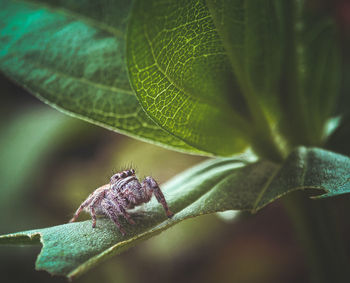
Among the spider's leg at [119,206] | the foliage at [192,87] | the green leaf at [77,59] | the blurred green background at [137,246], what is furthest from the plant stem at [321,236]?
the blurred green background at [137,246]

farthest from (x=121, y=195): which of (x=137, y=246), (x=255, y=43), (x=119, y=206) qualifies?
(x=137, y=246)

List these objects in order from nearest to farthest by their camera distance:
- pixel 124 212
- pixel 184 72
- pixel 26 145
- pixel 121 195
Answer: pixel 184 72 < pixel 124 212 < pixel 121 195 < pixel 26 145

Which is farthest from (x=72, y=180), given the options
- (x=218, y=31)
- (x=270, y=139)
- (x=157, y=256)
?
(x=218, y=31)

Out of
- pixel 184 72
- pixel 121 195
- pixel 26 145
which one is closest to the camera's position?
pixel 184 72

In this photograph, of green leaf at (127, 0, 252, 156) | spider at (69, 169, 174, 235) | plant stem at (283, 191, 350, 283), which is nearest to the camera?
green leaf at (127, 0, 252, 156)

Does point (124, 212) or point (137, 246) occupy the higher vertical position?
point (124, 212)

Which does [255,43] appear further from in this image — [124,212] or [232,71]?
[124,212]

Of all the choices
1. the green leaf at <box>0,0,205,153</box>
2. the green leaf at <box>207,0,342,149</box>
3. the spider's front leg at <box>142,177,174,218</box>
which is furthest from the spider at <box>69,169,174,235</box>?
the green leaf at <box>207,0,342,149</box>

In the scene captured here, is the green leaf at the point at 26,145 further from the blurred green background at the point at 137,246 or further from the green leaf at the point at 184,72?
the green leaf at the point at 184,72

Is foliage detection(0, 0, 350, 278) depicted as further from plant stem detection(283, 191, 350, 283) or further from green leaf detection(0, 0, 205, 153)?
plant stem detection(283, 191, 350, 283)
